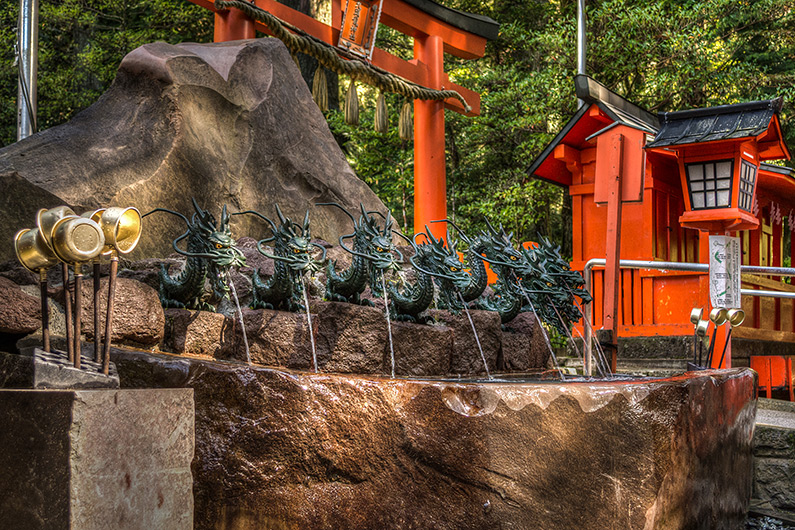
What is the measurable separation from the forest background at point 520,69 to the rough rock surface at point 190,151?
642 centimetres

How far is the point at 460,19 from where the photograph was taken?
1141 cm

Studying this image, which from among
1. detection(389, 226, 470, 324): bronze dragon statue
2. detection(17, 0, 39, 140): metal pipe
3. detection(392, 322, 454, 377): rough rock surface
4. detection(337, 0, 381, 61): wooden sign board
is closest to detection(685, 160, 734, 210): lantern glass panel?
detection(389, 226, 470, 324): bronze dragon statue

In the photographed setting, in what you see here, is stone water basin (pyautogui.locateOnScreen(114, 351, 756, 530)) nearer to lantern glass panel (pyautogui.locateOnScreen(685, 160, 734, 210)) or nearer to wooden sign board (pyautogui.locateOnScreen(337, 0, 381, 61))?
lantern glass panel (pyautogui.locateOnScreen(685, 160, 734, 210))

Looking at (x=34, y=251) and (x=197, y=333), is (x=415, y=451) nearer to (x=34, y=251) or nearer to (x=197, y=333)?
(x=34, y=251)

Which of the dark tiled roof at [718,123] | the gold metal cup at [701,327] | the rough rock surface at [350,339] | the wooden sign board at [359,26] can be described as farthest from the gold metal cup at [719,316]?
the wooden sign board at [359,26]

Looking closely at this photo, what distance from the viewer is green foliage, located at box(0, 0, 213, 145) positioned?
1420 centimetres

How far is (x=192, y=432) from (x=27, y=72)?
8.73 meters

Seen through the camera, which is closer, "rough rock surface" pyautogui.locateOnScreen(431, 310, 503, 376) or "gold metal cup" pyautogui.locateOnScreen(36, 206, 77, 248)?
"gold metal cup" pyautogui.locateOnScreen(36, 206, 77, 248)

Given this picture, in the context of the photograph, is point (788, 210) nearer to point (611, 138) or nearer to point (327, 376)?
point (611, 138)

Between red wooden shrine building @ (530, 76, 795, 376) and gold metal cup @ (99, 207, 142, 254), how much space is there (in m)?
5.91

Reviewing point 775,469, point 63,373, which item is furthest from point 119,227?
point 775,469

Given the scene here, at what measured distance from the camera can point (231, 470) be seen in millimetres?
2871

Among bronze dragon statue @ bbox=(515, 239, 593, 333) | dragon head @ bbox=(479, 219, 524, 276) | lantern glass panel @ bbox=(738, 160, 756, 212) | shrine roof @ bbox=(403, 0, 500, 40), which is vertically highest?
shrine roof @ bbox=(403, 0, 500, 40)

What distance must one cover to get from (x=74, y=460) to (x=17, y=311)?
1.50 meters
